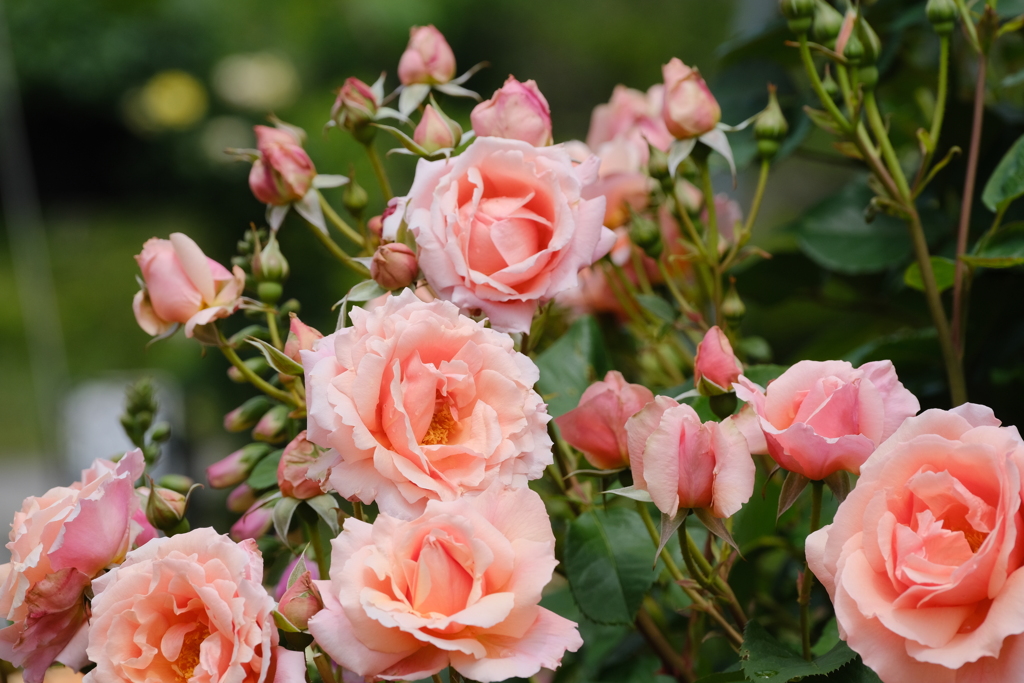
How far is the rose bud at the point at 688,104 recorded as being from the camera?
395 millimetres

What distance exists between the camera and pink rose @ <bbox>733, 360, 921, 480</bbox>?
0.88 feet

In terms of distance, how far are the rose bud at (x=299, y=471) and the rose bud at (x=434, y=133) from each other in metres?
0.13

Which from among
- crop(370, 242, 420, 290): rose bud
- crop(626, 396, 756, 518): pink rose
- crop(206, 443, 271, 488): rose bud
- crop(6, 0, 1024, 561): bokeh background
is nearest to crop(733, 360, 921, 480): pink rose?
crop(626, 396, 756, 518): pink rose

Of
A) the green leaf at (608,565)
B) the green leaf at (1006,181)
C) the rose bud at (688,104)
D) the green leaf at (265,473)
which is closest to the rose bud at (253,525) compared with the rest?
the green leaf at (265,473)

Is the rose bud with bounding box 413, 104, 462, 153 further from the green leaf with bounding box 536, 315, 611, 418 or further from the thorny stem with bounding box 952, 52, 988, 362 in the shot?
the thorny stem with bounding box 952, 52, 988, 362

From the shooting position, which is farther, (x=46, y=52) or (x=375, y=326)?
(x=46, y=52)

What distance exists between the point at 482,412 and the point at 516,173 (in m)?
0.09

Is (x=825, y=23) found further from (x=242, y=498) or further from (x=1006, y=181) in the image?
(x=242, y=498)

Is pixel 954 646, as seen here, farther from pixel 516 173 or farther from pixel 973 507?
pixel 516 173

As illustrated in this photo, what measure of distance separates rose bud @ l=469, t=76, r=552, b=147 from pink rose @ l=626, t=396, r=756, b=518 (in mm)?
129

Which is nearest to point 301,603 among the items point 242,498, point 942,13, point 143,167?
point 242,498

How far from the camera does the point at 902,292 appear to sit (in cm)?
53

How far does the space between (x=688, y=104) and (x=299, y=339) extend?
20 centimetres

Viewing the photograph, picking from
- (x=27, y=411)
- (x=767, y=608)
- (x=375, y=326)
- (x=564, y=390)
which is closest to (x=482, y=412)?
(x=375, y=326)
